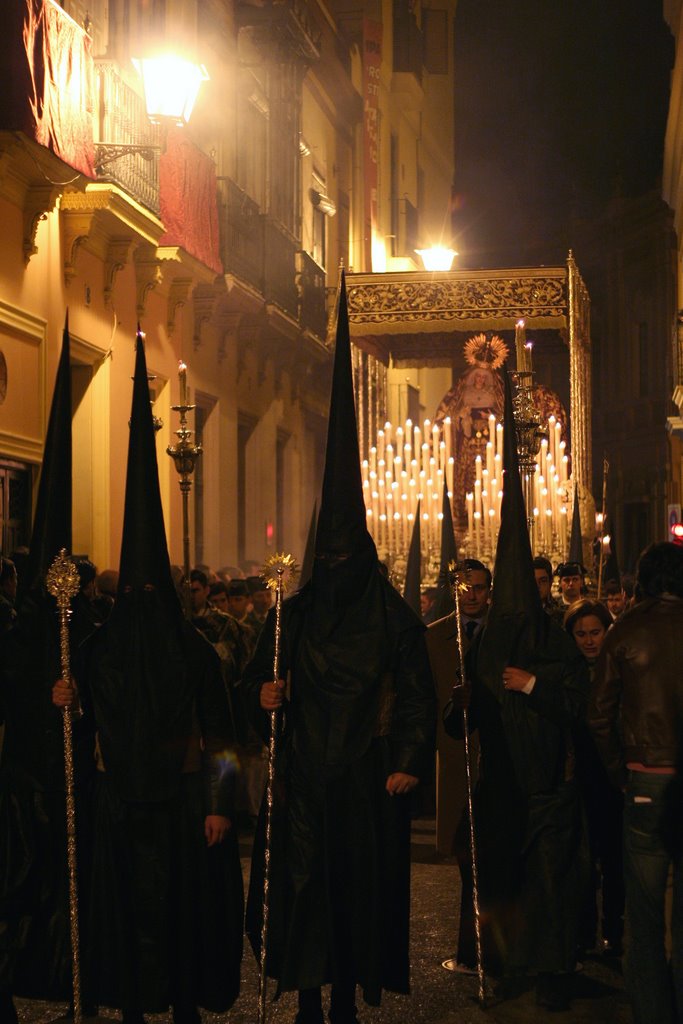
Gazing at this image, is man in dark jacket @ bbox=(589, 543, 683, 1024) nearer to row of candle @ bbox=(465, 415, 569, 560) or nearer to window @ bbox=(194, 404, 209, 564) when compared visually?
row of candle @ bbox=(465, 415, 569, 560)

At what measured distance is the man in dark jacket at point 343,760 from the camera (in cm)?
604

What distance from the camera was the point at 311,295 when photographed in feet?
79.9

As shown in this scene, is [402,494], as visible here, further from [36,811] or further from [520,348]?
[36,811]

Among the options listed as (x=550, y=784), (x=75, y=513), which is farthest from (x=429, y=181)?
(x=550, y=784)

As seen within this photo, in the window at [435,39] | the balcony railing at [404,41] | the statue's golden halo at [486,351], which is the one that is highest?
the window at [435,39]

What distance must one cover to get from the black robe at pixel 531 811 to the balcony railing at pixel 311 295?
17.0m

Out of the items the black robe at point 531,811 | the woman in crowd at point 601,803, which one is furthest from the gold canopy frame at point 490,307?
the black robe at point 531,811

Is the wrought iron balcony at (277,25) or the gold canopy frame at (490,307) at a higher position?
the wrought iron balcony at (277,25)

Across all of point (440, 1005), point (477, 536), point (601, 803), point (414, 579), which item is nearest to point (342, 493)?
point (440, 1005)

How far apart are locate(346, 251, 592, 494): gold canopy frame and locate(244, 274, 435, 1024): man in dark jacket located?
1326 centimetres

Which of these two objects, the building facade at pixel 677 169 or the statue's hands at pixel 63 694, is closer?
the statue's hands at pixel 63 694

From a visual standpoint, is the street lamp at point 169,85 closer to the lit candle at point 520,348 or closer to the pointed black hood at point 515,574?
the lit candle at point 520,348

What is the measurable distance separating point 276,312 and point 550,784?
15493 mm

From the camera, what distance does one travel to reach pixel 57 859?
20.3ft
